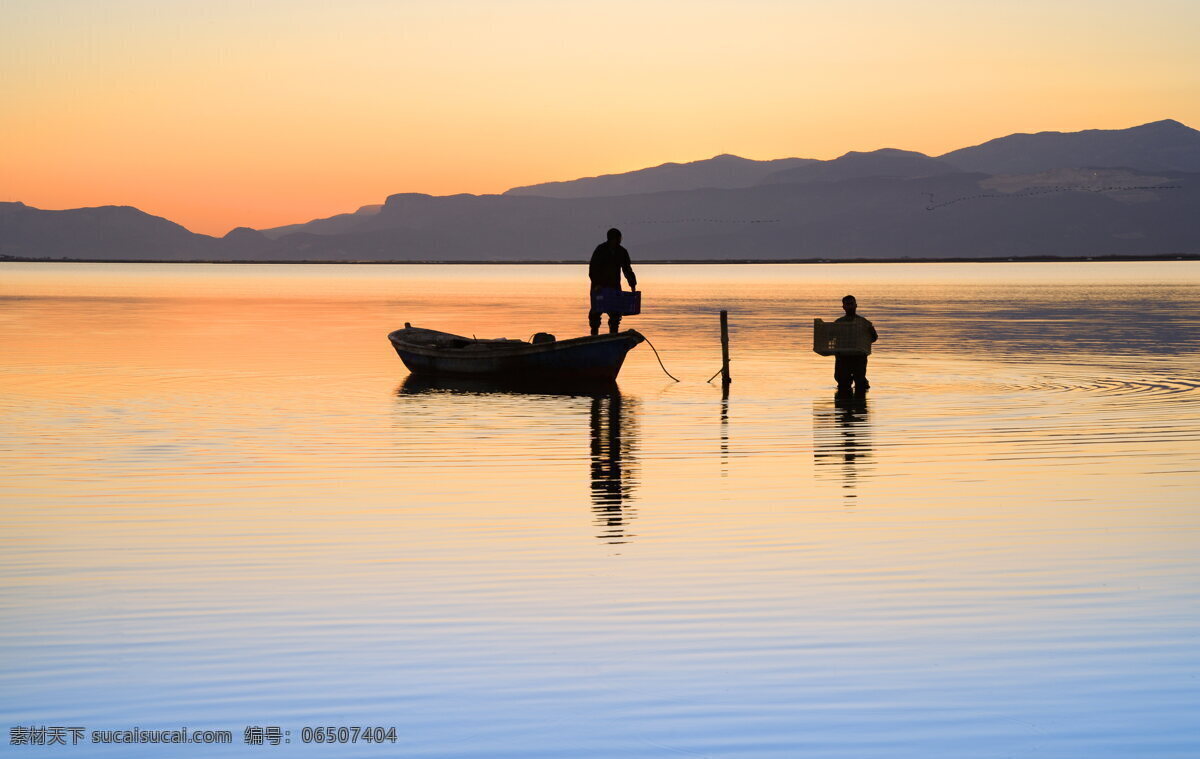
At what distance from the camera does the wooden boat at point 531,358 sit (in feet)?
105

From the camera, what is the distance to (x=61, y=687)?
373 inches

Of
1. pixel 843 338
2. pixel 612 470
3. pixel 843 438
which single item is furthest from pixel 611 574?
pixel 843 338

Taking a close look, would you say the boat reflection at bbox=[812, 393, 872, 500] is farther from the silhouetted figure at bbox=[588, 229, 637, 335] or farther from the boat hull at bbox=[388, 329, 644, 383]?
the silhouetted figure at bbox=[588, 229, 637, 335]

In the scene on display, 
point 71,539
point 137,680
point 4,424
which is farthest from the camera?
point 4,424

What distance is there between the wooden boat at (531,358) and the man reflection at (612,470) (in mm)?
2630

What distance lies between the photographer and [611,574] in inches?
508

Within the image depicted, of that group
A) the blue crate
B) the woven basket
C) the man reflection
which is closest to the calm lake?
the man reflection

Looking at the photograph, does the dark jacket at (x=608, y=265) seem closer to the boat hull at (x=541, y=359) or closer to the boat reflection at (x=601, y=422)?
the boat hull at (x=541, y=359)

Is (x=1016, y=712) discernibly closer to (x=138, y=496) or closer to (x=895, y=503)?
(x=895, y=503)

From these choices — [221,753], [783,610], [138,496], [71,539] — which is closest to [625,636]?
[783,610]

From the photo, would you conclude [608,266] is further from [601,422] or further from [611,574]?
[611,574]

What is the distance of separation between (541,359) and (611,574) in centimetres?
1980

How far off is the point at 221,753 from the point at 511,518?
7717 mm

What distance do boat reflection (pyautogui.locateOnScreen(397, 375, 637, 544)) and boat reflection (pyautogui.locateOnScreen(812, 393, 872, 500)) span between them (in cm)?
278
